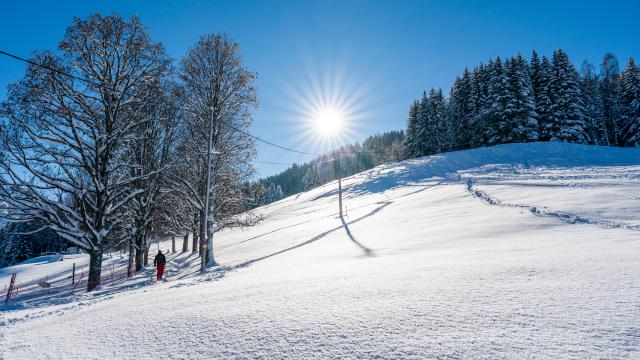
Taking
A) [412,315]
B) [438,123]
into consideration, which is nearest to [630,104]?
[438,123]

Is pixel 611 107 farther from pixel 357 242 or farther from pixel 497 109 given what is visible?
pixel 357 242

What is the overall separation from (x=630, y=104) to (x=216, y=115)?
55612 mm

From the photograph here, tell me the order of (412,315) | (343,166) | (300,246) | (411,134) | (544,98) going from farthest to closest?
1. (343,166)
2. (411,134)
3. (544,98)
4. (300,246)
5. (412,315)

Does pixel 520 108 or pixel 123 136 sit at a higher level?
pixel 520 108

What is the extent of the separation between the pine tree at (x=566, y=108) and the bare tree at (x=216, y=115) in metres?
46.1

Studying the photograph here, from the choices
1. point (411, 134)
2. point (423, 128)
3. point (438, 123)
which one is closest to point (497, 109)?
point (438, 123)

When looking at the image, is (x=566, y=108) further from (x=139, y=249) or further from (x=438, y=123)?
(x=139, y=249)

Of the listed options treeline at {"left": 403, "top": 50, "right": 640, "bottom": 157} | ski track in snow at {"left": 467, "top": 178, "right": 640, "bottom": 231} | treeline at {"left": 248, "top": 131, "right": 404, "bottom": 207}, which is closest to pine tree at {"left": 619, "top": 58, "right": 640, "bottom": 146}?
treeline at {"left": 403, "top": 50, "right": 640, "bottom": 157}

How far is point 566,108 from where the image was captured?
4222cm

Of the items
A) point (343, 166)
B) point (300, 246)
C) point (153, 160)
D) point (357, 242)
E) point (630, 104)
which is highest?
point (343, 166)

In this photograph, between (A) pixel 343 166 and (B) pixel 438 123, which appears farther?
(A) pixel 343 166

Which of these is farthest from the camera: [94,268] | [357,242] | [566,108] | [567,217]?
[566,108]

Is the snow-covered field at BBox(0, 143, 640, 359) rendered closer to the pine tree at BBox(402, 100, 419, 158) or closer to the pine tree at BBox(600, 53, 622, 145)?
the pine tree at BBox(402, 100, 419, 158)

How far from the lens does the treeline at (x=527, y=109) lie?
1667 inches
